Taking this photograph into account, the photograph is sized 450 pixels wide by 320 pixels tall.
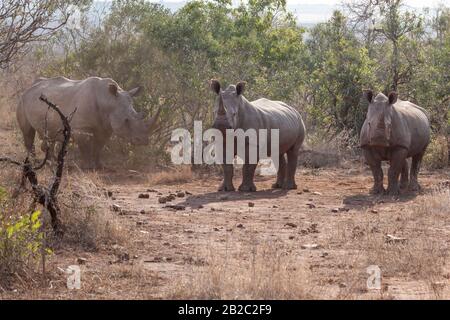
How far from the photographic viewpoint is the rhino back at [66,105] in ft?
50.5

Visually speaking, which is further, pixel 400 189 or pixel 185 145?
pixel 185 145

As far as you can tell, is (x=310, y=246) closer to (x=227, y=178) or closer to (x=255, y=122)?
(x=227, y=178)


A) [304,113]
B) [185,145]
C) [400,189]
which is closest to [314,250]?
[400,189]

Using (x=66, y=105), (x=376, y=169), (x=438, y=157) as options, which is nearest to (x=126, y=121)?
(x=66, y=105)

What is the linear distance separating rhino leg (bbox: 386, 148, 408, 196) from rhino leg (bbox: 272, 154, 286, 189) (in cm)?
176

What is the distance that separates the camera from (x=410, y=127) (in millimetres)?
13938

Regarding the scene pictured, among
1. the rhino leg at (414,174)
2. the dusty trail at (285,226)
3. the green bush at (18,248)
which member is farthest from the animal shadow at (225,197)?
the green bush at (18,248)

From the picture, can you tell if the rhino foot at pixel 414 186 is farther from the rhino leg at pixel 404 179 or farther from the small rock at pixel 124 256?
the small rock at pixel 124 256

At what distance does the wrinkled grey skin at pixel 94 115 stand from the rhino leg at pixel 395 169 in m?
4.04

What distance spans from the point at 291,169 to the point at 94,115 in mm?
3425

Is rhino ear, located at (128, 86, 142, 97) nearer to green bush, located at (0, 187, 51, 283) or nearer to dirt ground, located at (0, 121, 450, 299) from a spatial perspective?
dirt ground, located at (0, 121, 450, 299)

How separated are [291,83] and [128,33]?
11.1 ft

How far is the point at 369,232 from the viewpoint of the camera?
9812mm
